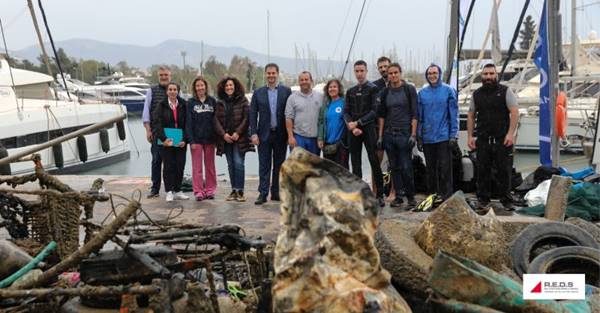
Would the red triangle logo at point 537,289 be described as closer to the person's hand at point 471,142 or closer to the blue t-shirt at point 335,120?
the person's hand at point 471,142

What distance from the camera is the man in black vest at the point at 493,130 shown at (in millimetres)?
7543

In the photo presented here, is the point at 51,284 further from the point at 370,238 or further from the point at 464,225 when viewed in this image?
the point at 464,225

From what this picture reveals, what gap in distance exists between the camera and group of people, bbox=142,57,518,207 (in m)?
7.73

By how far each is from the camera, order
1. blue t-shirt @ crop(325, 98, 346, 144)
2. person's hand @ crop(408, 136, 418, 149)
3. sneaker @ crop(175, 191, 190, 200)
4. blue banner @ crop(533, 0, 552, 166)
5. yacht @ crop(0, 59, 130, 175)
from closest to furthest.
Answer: person's hand @ crop(408, 136, 418, 149)
blue t-shirt @ crop(325, 98, 346, 144)
blue banner @ crop(533, 0, 552, 166)
sneaker @ crop(175, 191, 190, 200)
yacht @ crop(0, 59, 130, 175)

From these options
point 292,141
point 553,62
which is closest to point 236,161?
point 292,141

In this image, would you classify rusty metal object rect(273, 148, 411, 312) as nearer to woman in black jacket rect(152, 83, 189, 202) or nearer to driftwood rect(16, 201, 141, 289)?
driftwood rect(16, 201, 141, 289)

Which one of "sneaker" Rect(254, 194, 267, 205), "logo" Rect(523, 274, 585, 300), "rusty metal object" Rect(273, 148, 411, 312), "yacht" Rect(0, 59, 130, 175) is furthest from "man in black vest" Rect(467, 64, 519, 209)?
"yacht" Rect(0, 59, 130, 175)

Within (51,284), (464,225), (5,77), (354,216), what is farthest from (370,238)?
(5,77)

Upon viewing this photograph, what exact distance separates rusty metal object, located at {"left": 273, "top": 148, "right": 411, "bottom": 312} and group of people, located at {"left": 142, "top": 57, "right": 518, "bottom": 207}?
4.91 m

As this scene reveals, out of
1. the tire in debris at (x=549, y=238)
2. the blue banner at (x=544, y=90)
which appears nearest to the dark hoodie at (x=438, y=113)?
the blue banner at (x=544, y=90)

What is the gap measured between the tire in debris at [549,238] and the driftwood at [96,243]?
10.3 feet

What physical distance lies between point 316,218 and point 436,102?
5.16 m

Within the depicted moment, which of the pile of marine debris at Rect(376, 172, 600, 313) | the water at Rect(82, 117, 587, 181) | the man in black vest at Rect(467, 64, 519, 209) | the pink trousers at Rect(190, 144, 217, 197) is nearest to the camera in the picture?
the pile of marine debris at Rect(376, 172, 600, 313)

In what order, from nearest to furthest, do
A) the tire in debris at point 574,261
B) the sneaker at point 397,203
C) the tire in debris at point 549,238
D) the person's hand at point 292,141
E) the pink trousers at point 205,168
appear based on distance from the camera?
the tire in debris at point 574,261
the tire in debris at point 549,238
the sneaker at point 397,203
the person's hand at point 292,141
the pink trousers at point 205,168
